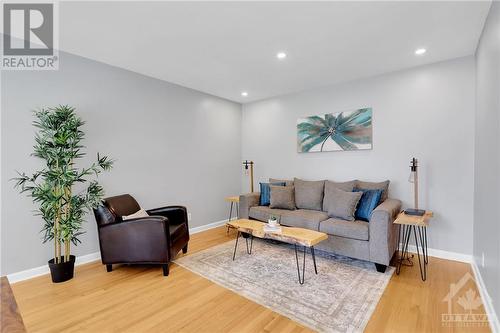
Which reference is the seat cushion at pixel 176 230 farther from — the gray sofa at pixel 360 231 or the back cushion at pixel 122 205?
the gray sofa at pixel 360 231

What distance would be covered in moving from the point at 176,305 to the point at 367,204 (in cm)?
255

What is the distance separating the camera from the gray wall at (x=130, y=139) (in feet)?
8.60

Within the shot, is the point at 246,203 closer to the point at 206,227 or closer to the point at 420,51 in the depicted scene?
the point at 206,227

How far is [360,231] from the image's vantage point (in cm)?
286

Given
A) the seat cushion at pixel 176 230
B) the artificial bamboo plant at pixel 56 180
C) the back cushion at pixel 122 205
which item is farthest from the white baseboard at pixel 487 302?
the artificial bamboo plant at pixel 56 180

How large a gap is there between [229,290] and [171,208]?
5.10 feet

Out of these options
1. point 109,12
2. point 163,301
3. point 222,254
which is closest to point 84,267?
point 163,301

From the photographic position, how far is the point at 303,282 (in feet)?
8.27

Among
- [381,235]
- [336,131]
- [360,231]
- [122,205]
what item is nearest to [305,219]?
[360,231]

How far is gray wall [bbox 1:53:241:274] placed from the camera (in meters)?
2.62

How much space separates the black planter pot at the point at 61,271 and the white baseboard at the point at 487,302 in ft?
12.8

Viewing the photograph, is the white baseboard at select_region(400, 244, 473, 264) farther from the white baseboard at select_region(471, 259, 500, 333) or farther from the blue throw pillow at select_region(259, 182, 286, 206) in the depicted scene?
the blue throw pillow at select_region(259, 182, 286, 206)

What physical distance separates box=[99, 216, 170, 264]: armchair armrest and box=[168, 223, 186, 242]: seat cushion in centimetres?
18

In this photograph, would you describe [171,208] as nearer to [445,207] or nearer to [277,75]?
[277,75]
